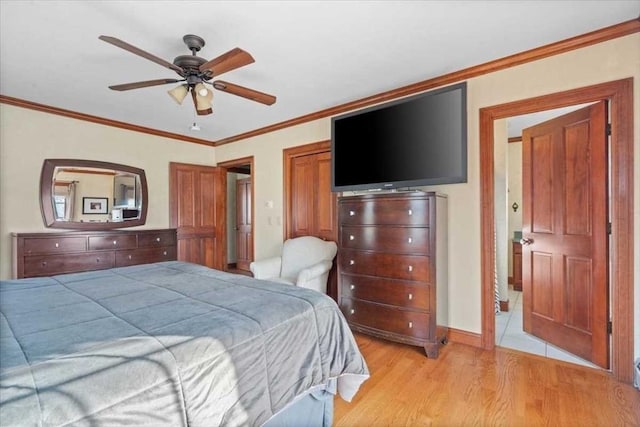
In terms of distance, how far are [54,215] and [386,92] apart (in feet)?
13.4

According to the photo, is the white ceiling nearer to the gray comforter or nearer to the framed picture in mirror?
the framed picture in mirror

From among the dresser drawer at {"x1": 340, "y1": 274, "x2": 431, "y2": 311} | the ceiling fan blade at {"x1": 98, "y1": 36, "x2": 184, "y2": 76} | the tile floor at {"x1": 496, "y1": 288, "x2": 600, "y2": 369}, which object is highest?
the ceiling fan blade at {"x1": 98, "y1": 36, "x2": 184, "y2": 76}

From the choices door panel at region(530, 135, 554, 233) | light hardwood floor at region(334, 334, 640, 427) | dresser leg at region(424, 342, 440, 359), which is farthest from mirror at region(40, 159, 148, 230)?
door panel at region(530, 135, 554, 233)

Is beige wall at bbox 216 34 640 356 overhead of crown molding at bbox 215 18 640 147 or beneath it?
beneath

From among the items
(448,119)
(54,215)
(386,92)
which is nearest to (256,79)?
(386,92)

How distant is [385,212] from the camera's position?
265 centimetres

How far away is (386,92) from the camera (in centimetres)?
318

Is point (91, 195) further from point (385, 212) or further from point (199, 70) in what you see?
point (385, 212)

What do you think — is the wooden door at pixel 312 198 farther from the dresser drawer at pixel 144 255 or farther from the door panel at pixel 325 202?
the dresser drawer at pixel 144 255

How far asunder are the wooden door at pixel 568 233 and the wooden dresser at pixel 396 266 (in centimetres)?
89

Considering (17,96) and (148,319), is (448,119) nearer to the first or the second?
(148,319)

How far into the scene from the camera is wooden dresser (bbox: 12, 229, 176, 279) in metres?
3.29

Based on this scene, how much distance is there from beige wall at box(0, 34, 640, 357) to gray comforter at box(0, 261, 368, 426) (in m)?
1.67

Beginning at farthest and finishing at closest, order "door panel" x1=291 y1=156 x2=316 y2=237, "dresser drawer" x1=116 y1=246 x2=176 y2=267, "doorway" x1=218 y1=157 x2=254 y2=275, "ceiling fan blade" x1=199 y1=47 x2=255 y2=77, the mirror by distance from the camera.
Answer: "doorway" x1=218 y1=157 x2=254 y2=275, "door panel" x1=291 y1=156 x2=316 y2=237, "dresser drawer" x1=116 y1=246 x2=176 y2=267, the mirror, "ceiling fan blade" x1=199 y1=47 x2=255 y2=77
